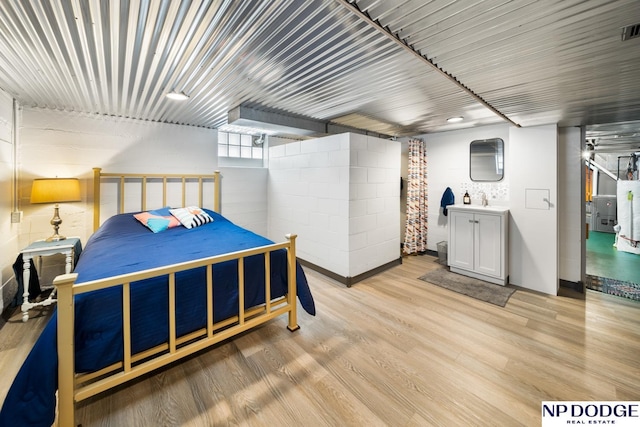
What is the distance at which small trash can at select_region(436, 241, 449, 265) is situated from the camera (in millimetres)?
4234

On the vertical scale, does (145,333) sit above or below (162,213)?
below

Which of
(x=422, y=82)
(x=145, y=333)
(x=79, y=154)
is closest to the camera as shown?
(x=145, y=333)

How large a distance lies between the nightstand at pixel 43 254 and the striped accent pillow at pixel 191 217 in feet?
3.44

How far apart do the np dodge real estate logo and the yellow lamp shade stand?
14.9 feet

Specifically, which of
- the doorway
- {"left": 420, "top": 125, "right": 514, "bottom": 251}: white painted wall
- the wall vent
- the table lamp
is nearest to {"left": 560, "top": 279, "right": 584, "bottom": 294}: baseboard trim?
the doorway

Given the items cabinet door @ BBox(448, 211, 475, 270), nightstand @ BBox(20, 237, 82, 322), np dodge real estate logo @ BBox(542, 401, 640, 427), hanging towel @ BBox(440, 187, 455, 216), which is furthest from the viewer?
hanging towel @ BBox(440, 187, 455, 216)

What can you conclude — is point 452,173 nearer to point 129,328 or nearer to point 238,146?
point 238,146

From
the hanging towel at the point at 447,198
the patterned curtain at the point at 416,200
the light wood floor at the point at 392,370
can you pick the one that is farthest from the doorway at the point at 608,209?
the patterned curtain at the point at 416,200

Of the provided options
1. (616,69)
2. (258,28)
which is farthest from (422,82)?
(258,28)

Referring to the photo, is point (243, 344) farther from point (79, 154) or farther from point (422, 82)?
point (79, 154)

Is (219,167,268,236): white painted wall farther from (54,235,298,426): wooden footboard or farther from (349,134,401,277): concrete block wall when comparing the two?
(54,235,298,426): wooden footboard

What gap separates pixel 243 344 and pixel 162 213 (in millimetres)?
2197

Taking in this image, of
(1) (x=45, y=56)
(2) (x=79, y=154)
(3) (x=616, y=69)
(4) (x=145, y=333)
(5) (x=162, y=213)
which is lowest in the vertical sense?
(4) (x=145, y=333)

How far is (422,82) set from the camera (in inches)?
89.7
